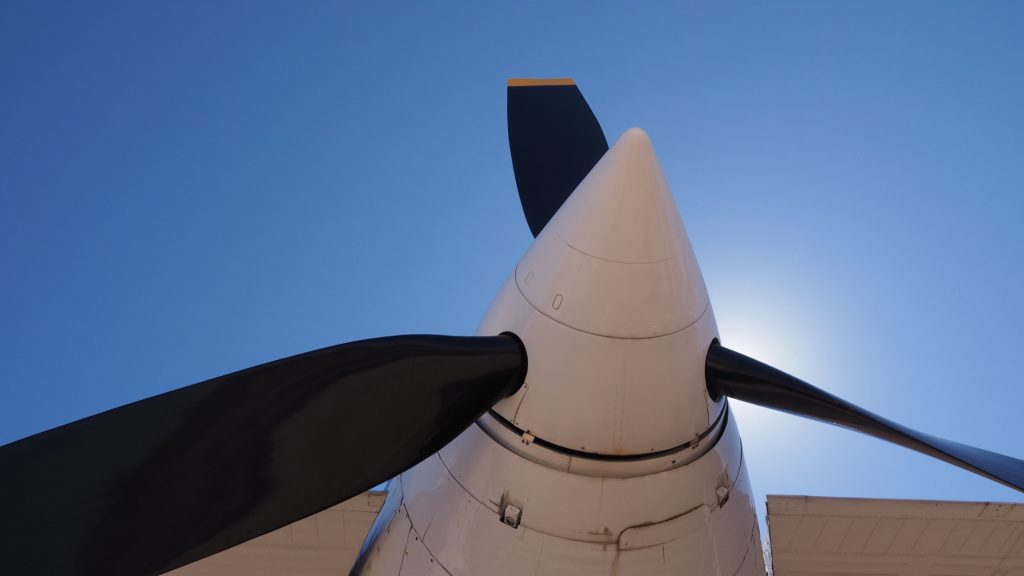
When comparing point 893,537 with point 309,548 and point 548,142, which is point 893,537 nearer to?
point 548,142

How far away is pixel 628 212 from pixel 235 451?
2709mm

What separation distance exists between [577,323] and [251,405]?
6.54 feet

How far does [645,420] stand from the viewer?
4797 mm

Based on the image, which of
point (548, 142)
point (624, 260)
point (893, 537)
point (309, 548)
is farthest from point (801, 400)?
point (309, 548)

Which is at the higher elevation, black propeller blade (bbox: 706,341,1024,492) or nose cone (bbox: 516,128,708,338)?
nose cone (bbox: 516,128,708,338)

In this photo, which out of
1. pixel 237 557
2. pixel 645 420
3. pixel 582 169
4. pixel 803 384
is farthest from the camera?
pixel 237 557

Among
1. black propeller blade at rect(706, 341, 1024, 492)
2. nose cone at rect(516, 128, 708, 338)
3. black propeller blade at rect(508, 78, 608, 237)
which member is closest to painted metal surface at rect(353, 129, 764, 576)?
nose cone at rect(516, 128, 708, 338)

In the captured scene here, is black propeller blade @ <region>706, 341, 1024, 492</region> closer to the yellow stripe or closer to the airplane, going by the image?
the airplane

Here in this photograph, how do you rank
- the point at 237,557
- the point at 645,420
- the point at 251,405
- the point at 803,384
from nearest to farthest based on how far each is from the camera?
the point at 251,405 → the point at 645,420 → the point at 803,384 → the point at 237,557

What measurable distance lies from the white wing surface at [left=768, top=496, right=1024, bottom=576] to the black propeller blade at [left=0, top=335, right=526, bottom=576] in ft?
19.0

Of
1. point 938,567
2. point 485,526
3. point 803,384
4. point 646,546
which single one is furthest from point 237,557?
point 938,567

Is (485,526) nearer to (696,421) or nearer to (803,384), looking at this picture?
(696,421)

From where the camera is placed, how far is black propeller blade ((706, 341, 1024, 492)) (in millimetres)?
5121

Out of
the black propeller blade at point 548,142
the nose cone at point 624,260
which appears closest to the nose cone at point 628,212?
the nose cone at point 624,260
